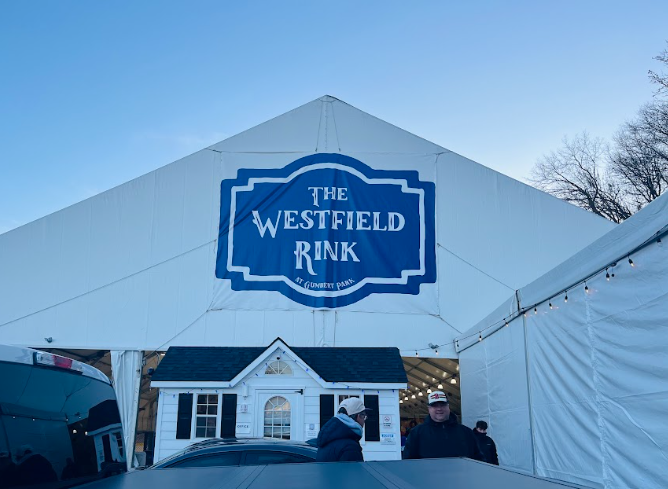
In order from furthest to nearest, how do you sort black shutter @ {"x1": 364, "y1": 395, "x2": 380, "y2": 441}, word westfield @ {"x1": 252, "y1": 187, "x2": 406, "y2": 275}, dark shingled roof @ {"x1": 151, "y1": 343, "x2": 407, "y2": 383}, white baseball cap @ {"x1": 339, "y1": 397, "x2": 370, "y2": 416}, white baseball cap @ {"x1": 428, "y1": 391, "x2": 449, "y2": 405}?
word westfield @ {"x1": 252, "y1": 187, "x2": 406, "y2": 275} → dark shingled roof @ {"x1": 151, "y1": 343, "x2": 407, "y2": 383} → black shutter @ {"x1": 364, "y1": 395, "x2": 380, "y2": 441} → white baseball cap @ {"x1": 428, "y1": 391, "x2": 449, "y2": 405} → white baseball cap @ {"x1": 339, "y1": 397, "x2": 370, "y2": 416}

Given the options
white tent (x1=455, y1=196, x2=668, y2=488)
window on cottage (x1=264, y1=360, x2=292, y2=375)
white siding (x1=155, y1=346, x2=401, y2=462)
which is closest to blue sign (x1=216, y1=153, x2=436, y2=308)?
window on cottage (x1=264, y1=360, x2=292, y2=375)

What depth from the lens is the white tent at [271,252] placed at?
17734 millimetres

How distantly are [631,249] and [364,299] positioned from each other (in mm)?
11878

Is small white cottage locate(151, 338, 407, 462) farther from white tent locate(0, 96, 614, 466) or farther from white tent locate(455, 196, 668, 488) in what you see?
white tent locate(455, 196, 668, 488)

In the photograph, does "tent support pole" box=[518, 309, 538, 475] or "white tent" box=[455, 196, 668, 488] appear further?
"tent support pole" box=[518, 309, 538, 475]

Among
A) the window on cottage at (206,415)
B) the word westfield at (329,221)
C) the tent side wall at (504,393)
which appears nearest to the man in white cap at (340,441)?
the tent side wall at (504,393)

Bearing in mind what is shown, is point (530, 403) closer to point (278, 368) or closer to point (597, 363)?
point (597, 363)

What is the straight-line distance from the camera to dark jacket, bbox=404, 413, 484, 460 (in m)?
6.33

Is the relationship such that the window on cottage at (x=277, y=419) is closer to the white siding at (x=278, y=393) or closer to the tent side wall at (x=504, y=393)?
the white siding at (x=278, y=393)

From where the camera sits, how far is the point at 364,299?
59.4ft

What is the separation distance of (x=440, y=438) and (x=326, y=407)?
28.4 feet

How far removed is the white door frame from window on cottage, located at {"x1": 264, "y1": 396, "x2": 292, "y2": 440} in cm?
9

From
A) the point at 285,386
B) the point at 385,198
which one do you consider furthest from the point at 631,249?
the point at 385,198

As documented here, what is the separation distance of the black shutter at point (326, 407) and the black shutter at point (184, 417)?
2935 mm
